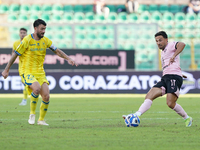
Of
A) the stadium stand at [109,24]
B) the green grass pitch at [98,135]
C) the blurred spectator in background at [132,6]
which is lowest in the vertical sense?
the green grass pitch at [98,135]

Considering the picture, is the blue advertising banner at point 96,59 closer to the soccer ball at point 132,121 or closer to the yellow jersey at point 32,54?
the yellow jersey at point 32,54

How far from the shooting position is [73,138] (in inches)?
221

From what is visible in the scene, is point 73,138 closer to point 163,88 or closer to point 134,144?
point 134,144

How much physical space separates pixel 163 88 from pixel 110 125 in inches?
45.5

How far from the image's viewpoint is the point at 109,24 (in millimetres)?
19453

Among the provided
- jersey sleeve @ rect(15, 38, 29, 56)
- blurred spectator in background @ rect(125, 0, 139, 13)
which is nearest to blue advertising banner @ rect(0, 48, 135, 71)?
blurred spectator in background @ rect(125, 0, 139, 13)

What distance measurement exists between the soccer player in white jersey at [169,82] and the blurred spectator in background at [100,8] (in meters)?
16.6

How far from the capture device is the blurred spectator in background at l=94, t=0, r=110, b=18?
23730 mm

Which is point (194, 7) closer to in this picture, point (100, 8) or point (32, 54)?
point (100, 8)

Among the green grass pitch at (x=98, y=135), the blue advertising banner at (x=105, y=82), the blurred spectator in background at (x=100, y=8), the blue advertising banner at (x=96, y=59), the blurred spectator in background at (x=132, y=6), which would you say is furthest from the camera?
the blurred spectator in background at (x=132, y=6)


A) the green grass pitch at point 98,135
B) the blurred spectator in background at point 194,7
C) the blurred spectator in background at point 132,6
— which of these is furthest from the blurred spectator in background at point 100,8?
the green grass pitch at point 98,135

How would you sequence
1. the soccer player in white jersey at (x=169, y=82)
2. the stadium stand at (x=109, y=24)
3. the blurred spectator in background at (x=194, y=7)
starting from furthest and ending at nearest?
the blurred spectator in background at (x=194, y=7)
the stadium stand at (x=109, y=24)
the soccer player in white jersey at (x=169, y=82)

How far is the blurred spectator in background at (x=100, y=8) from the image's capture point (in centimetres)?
2373

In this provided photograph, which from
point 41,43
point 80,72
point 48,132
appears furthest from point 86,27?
point 48,132
